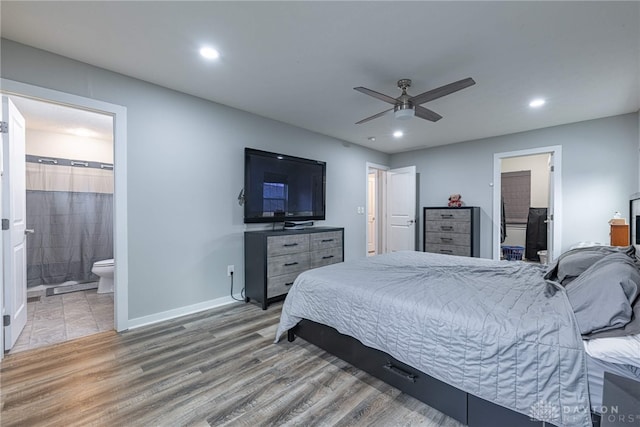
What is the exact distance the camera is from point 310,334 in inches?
88.8

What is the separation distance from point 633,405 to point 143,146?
11.3 ft

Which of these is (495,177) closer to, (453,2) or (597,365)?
(453,2)

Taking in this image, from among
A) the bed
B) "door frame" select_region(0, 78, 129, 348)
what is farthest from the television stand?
"door frame" select_region(0, 78, 129, 348)

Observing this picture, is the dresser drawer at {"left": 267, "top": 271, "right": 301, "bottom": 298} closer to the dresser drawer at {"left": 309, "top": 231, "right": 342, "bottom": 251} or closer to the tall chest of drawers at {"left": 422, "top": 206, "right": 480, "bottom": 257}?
the dresser drawer at {"left": 309, "top": 231, "right": 342, "bottom": 251}

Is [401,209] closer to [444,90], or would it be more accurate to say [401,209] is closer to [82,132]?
[444,90]

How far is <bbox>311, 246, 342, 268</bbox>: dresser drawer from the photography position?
11.9 feet

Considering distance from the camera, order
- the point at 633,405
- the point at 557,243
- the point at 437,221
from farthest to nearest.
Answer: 1. the point at 437,221
2. the point at 557,243
3. the point at 633,405

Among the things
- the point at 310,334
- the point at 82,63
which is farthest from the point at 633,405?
the point at 82,63

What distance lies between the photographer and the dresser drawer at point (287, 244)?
3162 mm

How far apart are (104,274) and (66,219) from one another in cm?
119

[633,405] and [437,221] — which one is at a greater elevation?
[437,221]

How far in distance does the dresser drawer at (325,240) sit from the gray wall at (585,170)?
2529 millimetres

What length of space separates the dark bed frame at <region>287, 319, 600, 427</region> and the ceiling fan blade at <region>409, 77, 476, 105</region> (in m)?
1.92

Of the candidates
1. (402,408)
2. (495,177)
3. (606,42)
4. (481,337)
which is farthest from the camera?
(495,177)
